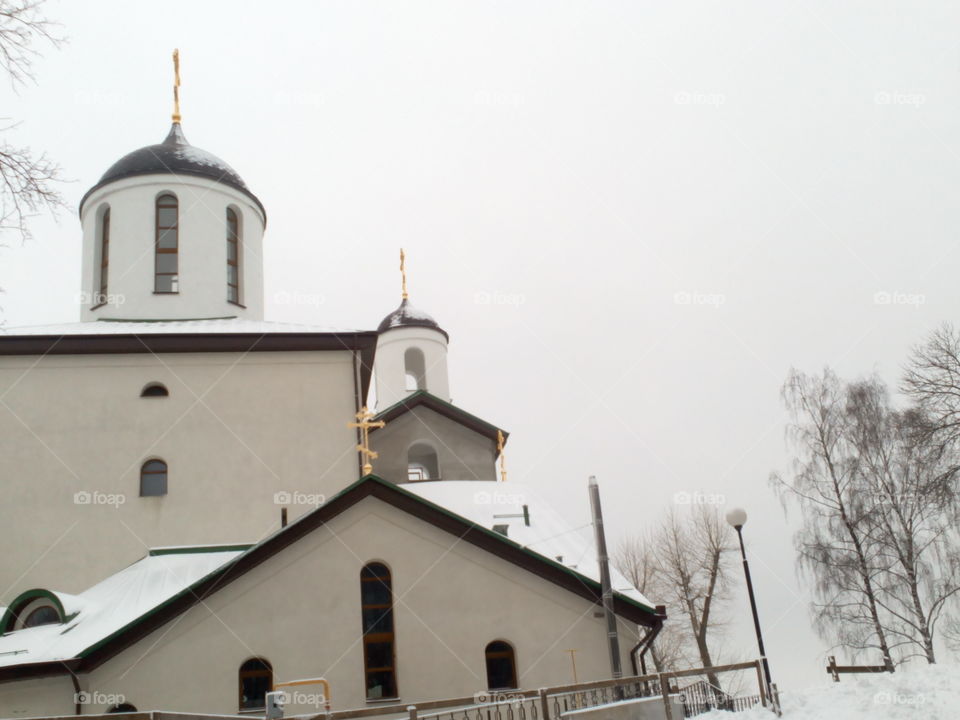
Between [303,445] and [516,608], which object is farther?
[303,445]

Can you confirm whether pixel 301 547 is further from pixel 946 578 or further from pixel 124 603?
pixel 946 578

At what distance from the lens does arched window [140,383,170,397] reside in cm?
1719

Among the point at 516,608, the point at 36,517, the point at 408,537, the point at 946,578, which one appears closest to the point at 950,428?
the point at 946,578

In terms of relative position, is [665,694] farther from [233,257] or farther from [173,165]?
[173,165]

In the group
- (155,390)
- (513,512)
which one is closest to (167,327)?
(155,390)

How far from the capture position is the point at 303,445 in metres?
17.2

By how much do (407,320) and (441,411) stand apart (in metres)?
6.12

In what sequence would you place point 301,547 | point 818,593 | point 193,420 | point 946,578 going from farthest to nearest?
point 818,593
point 946,578
point 193,420
point 301,547

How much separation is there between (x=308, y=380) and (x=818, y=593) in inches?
553

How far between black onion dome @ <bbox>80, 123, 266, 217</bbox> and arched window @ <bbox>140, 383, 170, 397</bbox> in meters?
6.09

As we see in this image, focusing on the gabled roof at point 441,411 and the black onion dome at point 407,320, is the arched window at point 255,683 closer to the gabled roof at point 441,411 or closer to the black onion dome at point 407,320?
the gabled roof at point 441,411

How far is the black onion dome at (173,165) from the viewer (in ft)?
67.1

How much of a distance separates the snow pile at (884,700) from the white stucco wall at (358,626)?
283 centimetres

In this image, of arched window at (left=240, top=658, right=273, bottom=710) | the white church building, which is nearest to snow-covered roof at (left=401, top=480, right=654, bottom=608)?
the white church building
